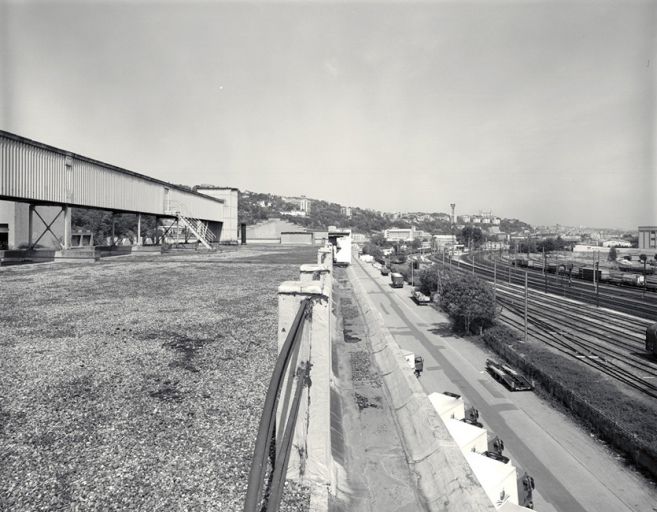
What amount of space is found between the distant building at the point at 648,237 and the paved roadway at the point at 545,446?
248 ft

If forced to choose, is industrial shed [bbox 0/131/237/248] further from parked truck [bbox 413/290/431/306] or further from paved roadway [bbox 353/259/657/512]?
parked truck [bbox 413/290/431/306]

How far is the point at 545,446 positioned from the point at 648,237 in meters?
92.5

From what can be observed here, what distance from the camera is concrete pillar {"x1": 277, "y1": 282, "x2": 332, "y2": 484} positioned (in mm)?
2711

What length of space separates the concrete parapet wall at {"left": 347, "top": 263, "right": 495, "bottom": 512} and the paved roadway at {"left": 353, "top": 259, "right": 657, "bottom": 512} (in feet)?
37.2

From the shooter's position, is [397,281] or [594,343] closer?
[594,343]

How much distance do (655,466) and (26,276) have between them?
77.0 ft

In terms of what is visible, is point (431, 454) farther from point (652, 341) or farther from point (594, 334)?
point (594, 334)

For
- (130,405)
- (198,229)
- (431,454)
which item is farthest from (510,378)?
(198,229)

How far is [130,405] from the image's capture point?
3.79 meters

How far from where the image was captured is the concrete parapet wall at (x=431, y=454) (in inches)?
116

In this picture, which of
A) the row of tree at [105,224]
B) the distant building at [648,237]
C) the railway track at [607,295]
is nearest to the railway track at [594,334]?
the railway track at [607,295]

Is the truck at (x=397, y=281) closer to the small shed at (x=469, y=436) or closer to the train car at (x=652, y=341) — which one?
the train car at (x=652, y=341)

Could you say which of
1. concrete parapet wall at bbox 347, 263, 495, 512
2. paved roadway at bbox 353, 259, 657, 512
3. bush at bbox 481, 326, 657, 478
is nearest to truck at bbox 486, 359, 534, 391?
paved roadway at bbox 353, 259, 657, 512

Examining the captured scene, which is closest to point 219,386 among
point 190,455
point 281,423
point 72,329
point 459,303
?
point 190,455
